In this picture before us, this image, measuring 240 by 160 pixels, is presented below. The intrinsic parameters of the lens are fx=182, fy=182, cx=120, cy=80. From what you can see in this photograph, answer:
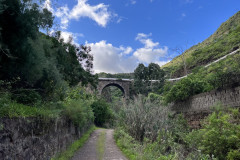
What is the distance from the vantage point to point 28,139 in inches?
162

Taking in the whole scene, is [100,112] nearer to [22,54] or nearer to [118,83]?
[118,83]

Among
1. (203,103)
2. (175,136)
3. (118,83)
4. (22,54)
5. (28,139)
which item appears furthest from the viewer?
(118,83)

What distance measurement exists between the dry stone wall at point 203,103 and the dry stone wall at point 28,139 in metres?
7.06

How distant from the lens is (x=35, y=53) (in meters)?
6.20

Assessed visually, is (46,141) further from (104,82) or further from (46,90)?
(104,82)

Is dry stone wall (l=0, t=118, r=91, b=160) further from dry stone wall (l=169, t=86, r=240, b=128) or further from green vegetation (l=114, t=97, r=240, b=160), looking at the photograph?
dry stone wall (l=169, t=86, r=240, b=128)

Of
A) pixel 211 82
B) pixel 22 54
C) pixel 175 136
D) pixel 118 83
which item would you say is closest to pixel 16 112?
pixel 22 54

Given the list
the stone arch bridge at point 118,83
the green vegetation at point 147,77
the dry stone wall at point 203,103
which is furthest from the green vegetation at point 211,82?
the stone arch bridge at point 118,83

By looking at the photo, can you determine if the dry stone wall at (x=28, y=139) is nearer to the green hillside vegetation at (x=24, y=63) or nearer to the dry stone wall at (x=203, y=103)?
the green hillside vegetation at (x=24, y=63)

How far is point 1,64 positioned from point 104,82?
28904mm

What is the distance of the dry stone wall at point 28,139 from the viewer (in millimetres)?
3277

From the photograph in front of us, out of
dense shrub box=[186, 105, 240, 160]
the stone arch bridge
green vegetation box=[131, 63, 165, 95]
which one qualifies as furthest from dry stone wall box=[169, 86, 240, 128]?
the stone arch bridge

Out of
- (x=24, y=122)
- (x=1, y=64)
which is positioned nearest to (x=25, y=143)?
(x=24, y=122)

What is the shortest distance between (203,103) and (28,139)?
866cm
